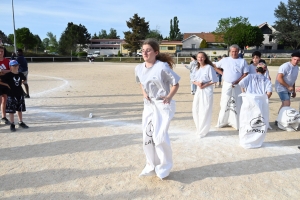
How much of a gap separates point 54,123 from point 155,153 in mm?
4089

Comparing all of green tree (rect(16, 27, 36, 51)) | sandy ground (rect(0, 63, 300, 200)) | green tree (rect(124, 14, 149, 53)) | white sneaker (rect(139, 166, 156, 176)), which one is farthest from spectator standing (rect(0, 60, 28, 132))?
green tree (rect(16, 27, 36, 51))

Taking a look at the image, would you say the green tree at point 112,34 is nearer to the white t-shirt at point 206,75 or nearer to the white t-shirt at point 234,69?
the white t-shirt at point 234,69

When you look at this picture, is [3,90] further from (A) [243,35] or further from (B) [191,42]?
(B) [191,42]

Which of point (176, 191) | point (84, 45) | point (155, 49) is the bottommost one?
point (176, 191)

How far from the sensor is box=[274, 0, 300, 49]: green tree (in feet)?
217

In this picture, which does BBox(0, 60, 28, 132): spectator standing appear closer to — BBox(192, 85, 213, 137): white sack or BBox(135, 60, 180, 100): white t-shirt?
BBox(135, 60, 180, 100): white t-shirt

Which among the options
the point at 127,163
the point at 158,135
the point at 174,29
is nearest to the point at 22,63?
the point at 127,163

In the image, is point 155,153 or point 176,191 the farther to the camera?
point 155,153

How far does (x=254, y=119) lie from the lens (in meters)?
5.05

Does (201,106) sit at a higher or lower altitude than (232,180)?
higher

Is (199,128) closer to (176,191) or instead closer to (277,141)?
(277,141)

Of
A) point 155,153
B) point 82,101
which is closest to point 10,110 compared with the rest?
point 82,101

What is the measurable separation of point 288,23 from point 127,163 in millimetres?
75580

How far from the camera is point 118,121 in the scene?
7145 mm
